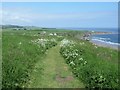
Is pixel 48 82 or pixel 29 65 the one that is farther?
pixel 29 65

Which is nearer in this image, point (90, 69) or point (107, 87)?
point (107, 87)

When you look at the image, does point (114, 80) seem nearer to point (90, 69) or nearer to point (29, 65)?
point (90, 69)

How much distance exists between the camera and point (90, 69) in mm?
18453

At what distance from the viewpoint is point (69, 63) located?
2384 centimetres

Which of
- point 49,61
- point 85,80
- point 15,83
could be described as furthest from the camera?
point 49,61

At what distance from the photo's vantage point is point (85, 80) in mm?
17969

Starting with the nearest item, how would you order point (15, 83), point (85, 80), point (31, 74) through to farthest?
1. point (15, 83)
2. point (85, 80)
3. point (31, 74)

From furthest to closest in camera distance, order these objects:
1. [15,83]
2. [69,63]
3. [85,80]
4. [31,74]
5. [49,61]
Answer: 1. [49,61]
2. [69,63]
3. [31,74]
4. [85,80]
5. [15,83]

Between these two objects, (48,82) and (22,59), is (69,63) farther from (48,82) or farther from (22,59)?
(48,82)

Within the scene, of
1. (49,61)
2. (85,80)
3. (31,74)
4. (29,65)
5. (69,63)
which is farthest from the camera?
(49,61)

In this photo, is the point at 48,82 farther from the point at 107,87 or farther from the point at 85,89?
the point at 107,87

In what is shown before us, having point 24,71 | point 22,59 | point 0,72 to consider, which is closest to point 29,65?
point 22,59

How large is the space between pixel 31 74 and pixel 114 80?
557 cm

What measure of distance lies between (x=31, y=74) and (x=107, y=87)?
5.37m
